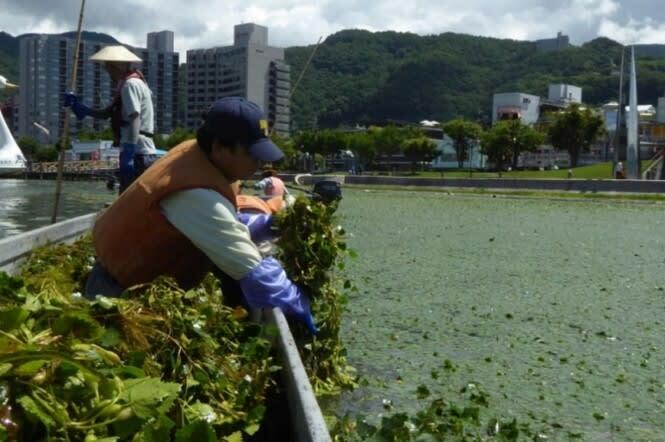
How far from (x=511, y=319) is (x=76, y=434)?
4.70 meters

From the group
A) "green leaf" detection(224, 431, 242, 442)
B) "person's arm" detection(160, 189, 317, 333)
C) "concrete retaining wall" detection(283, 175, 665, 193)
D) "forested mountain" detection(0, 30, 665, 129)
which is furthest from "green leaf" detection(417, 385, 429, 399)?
"forested mountain" detection(0, 30, 665, 129)

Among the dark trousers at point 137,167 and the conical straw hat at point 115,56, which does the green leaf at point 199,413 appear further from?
the conical straw hat at point 115,56

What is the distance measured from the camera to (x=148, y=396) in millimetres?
1718

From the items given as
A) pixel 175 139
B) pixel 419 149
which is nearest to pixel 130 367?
pixel 175 139

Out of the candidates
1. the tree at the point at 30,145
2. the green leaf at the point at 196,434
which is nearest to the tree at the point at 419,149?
the tree at the point at 30,145

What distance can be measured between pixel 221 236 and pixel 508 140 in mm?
68980

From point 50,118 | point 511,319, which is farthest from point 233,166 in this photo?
point 50,118

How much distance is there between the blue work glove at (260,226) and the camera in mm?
4242

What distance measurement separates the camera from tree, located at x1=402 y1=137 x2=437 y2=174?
76.9 m

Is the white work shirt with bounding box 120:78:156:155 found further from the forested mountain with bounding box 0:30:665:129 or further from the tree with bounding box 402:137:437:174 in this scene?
the forested mountain with bounding box 0:30:665:129

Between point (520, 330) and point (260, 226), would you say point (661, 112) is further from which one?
point (260, 226)

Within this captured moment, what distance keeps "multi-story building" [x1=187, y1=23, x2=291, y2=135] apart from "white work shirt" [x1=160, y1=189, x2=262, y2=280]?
30.3 ft

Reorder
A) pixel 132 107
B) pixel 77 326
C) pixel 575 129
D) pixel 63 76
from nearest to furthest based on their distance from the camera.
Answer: pixel 77 326 → pixel 132 107 → pixel 63 76 → pixel 575 129

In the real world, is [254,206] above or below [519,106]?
below
